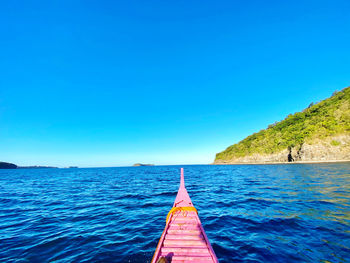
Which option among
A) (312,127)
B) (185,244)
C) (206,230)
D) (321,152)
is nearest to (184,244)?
(185,244)

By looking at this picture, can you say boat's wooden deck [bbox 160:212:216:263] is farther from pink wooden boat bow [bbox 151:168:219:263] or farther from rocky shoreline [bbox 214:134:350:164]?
rocky shoreline [bbox 214:134:350:164]

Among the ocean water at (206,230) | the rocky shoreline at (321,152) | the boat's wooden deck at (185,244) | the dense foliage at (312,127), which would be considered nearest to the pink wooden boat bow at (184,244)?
the boat's wooden deck at (185,244)

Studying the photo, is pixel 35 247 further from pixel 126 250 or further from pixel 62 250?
pixel 126 250

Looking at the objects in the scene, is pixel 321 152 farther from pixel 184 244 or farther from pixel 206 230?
pixel 184 244

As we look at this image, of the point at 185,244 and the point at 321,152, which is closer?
the point at 185,244

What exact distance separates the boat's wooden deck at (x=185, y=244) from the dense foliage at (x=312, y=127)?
3234 inches

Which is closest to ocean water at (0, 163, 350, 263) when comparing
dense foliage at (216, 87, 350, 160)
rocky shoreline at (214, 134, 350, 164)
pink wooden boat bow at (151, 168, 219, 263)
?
pink wooden boat bow at (151, 168, 219, 263)

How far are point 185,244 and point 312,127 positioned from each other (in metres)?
91.4

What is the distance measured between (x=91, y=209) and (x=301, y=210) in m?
14.8

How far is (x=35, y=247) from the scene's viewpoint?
236 inches

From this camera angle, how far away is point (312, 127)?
2667 inches

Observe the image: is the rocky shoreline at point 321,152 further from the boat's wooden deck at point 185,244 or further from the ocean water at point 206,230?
the boat's wooden deck at point 185,244

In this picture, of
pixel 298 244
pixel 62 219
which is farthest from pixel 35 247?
pixel 298 244

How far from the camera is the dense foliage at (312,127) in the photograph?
2350 inches
